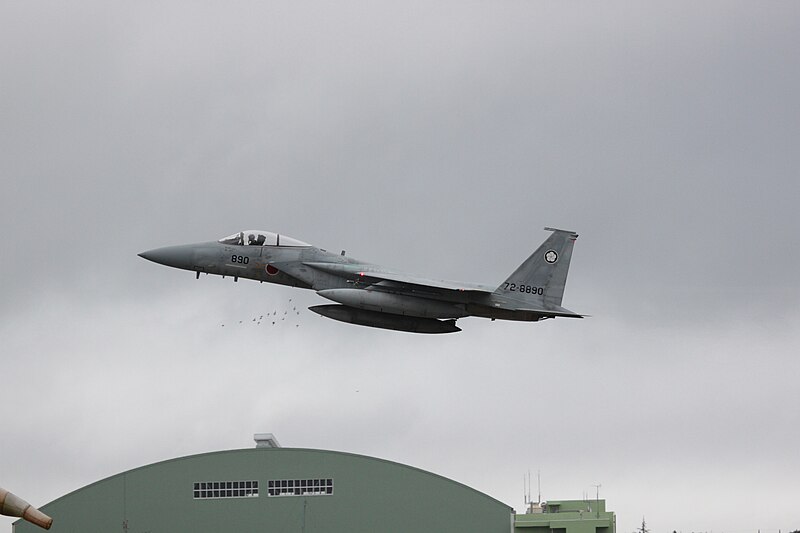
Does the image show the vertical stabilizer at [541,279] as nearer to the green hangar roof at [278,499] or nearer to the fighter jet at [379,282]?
the fighter jet at [379,282]

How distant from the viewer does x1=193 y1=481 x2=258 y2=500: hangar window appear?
69.2m

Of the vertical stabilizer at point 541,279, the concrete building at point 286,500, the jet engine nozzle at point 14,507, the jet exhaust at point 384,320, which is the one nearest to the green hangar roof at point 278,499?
the concrete building at point 286,500

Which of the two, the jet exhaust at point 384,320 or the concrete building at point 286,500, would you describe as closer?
the jet exhaust at point 384,320

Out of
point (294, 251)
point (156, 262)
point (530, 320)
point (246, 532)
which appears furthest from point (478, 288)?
point (246, 532)

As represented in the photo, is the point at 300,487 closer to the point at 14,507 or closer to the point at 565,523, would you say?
the point at 565,523

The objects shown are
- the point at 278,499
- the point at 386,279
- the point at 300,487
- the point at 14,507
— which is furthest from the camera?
the point at 300,487

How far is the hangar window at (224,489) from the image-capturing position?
6925cm

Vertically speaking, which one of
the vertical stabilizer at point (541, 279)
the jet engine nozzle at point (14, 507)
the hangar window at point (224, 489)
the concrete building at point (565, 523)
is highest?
the vertical stabilizer at point (541, 279)

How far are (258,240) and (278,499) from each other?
565 inches

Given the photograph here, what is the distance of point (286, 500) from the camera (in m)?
68.8

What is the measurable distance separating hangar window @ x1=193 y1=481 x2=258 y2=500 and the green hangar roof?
4cm

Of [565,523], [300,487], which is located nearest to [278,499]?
[300,487]

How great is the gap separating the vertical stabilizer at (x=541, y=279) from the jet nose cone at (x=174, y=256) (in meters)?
11.8

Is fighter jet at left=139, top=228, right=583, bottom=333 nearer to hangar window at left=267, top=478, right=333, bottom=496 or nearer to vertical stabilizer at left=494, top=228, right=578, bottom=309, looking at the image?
Result: vertical stabilizer at left=494, top=228, right=578, bottom=309
